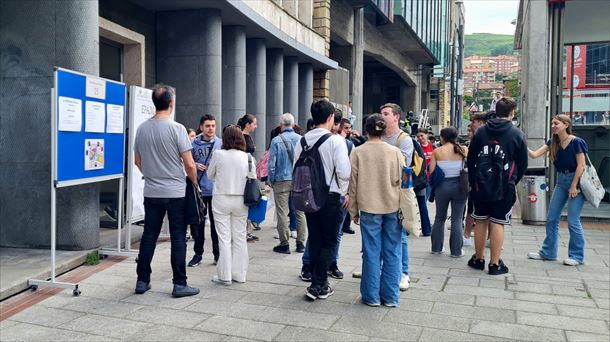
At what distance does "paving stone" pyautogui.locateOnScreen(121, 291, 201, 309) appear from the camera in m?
5.22

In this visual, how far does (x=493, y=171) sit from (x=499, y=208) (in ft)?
→ 1.45

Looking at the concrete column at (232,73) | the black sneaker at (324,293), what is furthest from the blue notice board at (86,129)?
the concrete column at (232,73)

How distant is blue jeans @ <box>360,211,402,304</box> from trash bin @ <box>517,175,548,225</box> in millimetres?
5988

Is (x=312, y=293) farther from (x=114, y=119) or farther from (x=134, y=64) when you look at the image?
(x=134, y=64)

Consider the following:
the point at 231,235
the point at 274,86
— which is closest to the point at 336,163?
the point at 231,235

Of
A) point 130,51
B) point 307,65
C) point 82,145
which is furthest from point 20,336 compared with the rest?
point 307,65

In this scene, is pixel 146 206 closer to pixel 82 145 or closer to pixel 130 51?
pixel 82 145

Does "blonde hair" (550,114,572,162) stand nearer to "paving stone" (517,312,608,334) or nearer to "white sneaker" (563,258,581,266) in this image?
"white sneaker" (563,258,581,266)

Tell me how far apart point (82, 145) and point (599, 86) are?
11849 mm

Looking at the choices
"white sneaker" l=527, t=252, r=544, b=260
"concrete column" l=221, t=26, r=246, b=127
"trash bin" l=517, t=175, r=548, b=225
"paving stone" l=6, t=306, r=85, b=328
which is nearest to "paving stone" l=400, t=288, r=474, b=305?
"white sneaker" l=527, t=252, r=544, b=260

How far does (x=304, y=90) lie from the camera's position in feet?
62.3

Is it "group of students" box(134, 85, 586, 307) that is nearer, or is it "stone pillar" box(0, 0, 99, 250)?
"group of students" box(134, 85, 586, 307)

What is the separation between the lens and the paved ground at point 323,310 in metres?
4.52

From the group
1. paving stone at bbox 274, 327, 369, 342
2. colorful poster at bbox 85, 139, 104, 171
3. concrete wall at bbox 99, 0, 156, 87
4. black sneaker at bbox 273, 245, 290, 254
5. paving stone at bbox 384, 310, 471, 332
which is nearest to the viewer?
paving stone at bbox 274, 327, 369, 342
